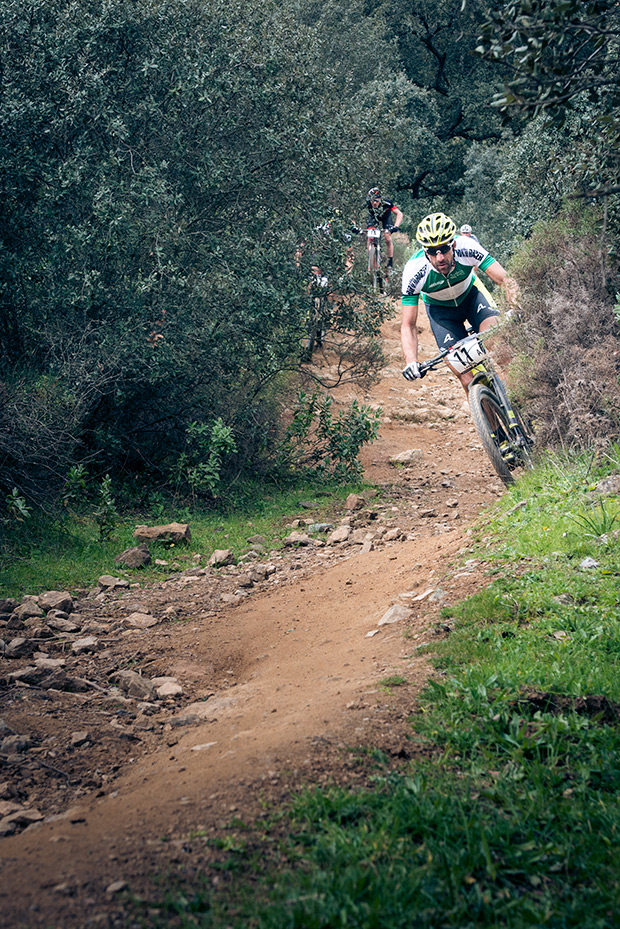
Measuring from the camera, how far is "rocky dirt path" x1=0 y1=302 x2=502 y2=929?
265cm

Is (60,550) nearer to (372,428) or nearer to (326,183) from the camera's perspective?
(372,428)

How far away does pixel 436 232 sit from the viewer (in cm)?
672

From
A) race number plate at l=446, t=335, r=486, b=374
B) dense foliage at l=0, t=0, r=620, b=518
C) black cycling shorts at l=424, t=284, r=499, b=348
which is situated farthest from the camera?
dense foliage at l=0, t=0, r=620, b=518

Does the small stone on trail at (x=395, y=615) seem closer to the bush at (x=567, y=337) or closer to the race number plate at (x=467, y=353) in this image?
the race number plate at (x=467, y=353)

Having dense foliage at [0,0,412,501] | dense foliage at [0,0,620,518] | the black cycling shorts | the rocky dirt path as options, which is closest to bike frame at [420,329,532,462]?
the black cycling shorts

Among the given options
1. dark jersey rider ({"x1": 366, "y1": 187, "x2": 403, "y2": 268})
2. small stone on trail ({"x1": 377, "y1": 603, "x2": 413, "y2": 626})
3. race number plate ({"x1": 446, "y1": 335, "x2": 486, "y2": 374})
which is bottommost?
small stone on trail ({"x1": 377, "y1": 603, "x2": 413, "y2": 626})

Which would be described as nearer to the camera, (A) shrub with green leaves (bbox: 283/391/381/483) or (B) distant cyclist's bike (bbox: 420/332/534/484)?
(B) distant cyclist's bike (bbox: 420/332/534/484)

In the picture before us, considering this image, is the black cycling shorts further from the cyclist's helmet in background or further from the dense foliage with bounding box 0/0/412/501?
the dense foliage with bounding box 0/0/412/501

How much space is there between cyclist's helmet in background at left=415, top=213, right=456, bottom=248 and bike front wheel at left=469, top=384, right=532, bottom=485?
1253 millimetres

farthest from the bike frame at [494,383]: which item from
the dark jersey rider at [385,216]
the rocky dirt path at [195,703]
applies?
the dark jersey rider at [385,216]

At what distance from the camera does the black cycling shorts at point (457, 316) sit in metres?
7.34

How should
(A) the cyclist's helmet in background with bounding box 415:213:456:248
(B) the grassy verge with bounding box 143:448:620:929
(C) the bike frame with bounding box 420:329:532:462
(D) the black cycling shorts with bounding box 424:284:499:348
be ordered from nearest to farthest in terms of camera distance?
(B) the grassy verge with bounding box 143:448:620:929 → (A) the cyclist's helmet in background with bounding box 415:213:456:248 → (C) the bike frame with bounding box 420:329:532:462 → (D) the black cycling shorts with bounding box 424:284:499:348

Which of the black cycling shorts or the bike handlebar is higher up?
the black cycling shorts

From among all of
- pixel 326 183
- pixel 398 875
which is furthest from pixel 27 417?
pixel 398 875
